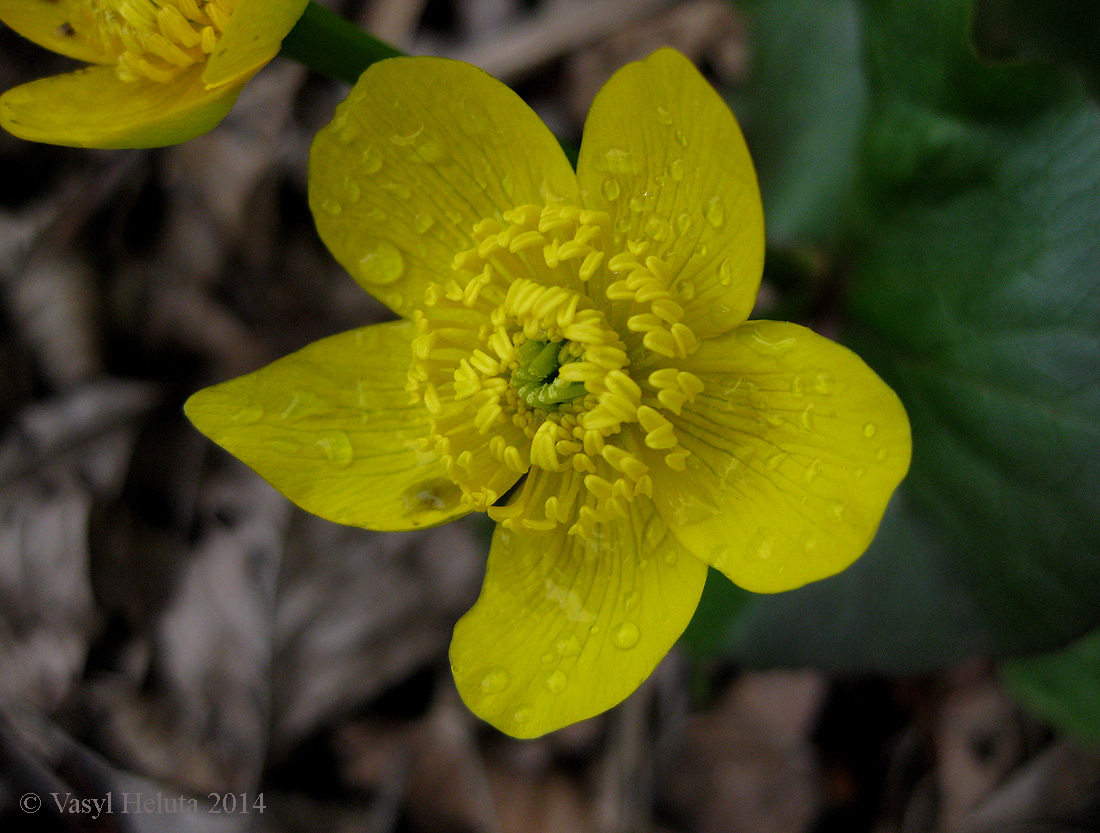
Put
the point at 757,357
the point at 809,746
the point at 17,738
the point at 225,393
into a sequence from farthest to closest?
1. the point at 809,746
2. the point at 17,738
3. the point at 225,393
4. the point at 757,357

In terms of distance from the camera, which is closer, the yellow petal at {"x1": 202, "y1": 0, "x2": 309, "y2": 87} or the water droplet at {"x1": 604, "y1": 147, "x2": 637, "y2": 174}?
the yellow petal at {"x1": 202, "y1": 0, "x2": 309, "y2": 87}

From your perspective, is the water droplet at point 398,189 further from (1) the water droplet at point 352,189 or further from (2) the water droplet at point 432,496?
(2) the water droplet at point 432,496

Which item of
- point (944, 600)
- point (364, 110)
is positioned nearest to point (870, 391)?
point (944, 600)

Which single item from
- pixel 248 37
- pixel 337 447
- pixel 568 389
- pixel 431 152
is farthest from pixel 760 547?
pixel 248 37

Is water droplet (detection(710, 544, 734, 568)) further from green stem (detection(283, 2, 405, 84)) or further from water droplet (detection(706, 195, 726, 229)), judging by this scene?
green stem (detection(283, 2, 405, 84))

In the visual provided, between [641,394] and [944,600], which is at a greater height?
[641,394]

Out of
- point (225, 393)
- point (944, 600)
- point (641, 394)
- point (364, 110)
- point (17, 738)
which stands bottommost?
point (17, 738)

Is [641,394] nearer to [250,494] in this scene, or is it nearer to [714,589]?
[714,589]

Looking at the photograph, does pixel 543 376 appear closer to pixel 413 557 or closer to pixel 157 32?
pixel 157 32

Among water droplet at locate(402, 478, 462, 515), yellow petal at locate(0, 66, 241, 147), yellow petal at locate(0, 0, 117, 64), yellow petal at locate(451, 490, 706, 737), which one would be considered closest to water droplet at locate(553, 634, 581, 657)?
yellow petal at locate(451, 490, 706, 737)
